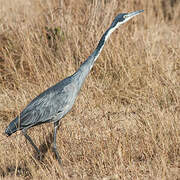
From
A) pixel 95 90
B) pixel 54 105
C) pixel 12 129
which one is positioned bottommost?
pixel 95 90

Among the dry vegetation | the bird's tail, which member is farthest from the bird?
the dry vegetation

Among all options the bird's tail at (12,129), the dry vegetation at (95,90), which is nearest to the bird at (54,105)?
the bird's tail at (12,129)

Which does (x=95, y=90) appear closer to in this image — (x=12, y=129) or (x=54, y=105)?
(x=54, y=105)

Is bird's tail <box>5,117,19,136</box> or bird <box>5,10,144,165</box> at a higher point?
bird <box>5,10,144,165</box>

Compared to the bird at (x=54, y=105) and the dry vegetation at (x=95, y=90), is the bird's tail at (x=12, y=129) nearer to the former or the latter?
the bird at (x=54, y=105)

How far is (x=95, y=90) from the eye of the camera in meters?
5.05

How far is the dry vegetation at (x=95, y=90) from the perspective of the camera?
3555mm

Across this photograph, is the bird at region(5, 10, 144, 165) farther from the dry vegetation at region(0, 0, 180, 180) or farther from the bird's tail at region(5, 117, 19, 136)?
the dry vegetation at region(0, 0, 180, 180)

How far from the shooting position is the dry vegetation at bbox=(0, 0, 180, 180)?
3.55 m

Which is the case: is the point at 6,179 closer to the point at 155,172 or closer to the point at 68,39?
the point at 155,172

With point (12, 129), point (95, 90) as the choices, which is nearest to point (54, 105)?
point (12, 129)

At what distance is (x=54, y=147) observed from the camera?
3689 mm

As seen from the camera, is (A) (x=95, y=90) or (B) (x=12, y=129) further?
(A) (x=95, y=90)

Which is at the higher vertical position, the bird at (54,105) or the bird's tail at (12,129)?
the bird at (54,105)
